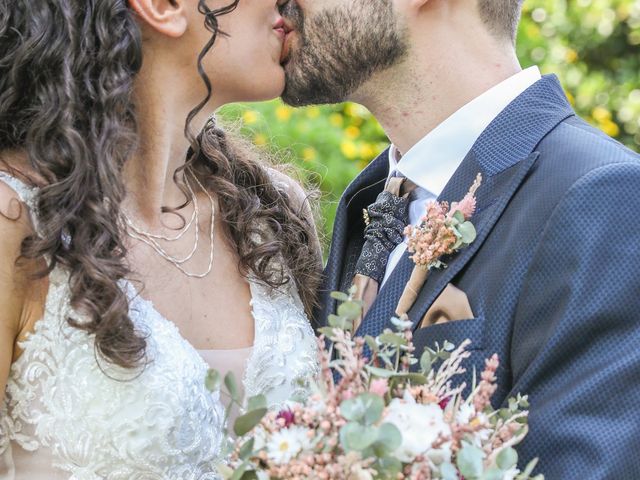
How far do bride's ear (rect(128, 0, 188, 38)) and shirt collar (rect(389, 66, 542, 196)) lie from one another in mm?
811

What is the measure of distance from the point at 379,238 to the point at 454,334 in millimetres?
584

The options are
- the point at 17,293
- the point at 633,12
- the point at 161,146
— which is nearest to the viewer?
the point at 17,293

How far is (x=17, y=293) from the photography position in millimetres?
2535

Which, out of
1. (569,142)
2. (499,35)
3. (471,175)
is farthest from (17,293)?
(499,35)

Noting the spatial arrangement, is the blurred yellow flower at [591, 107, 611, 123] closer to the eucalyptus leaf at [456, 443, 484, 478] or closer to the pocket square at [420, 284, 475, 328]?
the pocket square at [420, 284, 475, 328]

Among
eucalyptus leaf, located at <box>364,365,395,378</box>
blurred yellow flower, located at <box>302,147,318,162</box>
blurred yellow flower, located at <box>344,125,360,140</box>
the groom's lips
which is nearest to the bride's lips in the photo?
the groom's lips

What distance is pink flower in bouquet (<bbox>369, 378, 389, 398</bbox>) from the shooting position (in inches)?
72.1

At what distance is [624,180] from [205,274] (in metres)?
1.32

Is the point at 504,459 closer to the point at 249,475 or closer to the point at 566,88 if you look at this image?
the point at 249,475

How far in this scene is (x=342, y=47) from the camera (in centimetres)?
324

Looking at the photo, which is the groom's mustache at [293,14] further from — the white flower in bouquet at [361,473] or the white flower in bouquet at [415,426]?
the white flower in bouquet at [361,473]

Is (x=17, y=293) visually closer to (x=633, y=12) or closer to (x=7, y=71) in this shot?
(x=7, y=71)

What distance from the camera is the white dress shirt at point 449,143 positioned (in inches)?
118

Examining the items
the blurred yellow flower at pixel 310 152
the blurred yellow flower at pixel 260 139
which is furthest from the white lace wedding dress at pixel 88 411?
the blurred yellow flower at pixel 310 152
